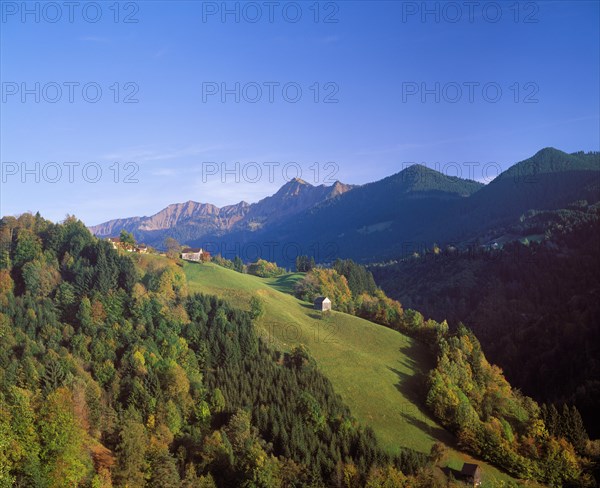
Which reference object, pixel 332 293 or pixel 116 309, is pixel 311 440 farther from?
pixel 332 293

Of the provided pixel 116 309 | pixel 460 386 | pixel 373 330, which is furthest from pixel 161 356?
pixel 460 386

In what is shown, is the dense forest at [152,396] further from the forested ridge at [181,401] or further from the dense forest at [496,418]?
the dense forest at [496,418]

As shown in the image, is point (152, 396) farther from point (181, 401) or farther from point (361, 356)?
point (361, 356)

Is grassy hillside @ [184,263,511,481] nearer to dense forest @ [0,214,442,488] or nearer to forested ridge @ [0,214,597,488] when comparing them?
forested ridge @ [0,214,597,488]

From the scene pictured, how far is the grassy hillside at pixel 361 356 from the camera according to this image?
83.1m

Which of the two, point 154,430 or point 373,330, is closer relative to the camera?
point 154,430

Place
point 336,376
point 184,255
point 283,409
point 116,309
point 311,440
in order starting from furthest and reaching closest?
point 184,255 < point 116,309 < point 336,376 < point 283,409 < point 311,440

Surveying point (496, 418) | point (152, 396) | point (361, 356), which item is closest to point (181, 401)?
point (152, 396)

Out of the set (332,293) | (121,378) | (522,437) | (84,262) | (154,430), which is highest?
(84,262)

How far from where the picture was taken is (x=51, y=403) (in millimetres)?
65875

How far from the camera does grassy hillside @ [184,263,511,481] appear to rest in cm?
8306

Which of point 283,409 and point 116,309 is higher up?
point 116,309

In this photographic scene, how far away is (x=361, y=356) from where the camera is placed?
10369cm

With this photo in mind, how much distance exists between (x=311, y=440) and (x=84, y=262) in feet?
237
